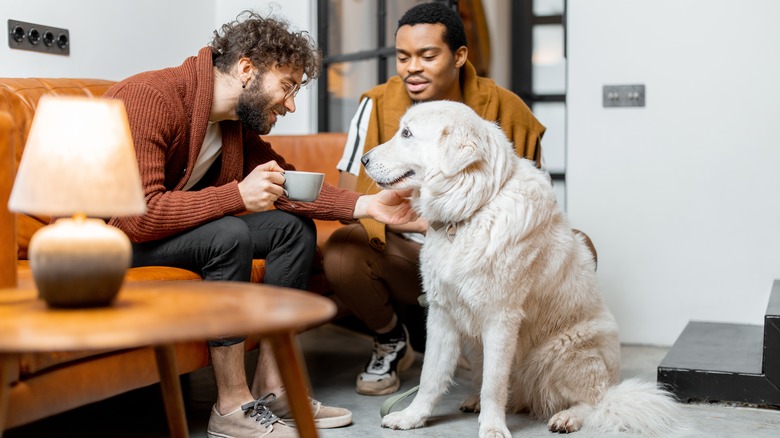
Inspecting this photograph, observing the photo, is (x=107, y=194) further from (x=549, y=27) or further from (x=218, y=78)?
(x=549, y=27)

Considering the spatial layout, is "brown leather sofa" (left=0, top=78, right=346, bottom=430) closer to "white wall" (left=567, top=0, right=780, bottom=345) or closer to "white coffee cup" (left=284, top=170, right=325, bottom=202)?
"white coffee cup" (left=284, top=170, right=325, bottom=202)

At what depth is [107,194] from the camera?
3.51ft

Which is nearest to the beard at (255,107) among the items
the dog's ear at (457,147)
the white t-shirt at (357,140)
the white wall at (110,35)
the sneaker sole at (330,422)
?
the dog's ear at (457,147)

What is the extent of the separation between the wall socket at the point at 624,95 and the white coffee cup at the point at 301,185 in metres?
1.78

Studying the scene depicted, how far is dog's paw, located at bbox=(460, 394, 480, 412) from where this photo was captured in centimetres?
236

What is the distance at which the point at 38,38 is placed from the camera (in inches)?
109

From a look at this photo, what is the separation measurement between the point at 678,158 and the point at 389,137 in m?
1.31

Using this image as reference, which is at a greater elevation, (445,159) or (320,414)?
(445,159)

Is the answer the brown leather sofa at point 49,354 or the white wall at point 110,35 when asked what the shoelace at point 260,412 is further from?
the white wall at point 110,35

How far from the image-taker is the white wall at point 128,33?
2.78 m

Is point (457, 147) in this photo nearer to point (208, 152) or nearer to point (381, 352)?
point (208, 152)

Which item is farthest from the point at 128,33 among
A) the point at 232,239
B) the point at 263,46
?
the point at 232,239

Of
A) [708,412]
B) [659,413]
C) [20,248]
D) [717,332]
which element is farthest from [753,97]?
[20,248]

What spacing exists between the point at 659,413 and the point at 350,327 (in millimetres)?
1743
